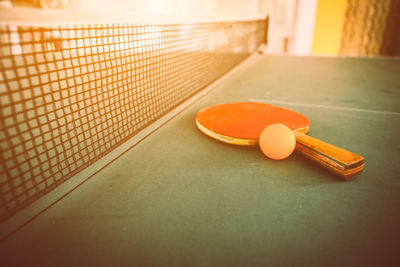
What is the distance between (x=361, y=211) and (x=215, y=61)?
10.2ft

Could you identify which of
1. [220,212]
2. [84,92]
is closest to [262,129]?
[220,212]

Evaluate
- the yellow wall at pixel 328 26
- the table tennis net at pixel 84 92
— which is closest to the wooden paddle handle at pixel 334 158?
the table tennis net at pixel 84 92

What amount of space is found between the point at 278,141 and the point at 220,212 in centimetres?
46

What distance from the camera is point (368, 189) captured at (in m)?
1.02

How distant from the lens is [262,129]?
4.56 feet

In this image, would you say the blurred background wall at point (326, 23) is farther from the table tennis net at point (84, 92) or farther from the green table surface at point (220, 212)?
the green table surface at point (220, 212)

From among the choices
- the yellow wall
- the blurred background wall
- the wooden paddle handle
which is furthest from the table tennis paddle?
the yellow wall

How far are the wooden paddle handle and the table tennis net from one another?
36.2 inches

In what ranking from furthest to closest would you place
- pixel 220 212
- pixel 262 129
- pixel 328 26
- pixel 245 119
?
1. pixel 328 26
2. pixel 245 119
3. pixel 262 129
4. pixel 220 212

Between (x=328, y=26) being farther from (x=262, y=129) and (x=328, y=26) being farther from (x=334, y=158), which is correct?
(x=334, y=158)

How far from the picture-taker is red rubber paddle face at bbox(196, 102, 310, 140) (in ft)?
4.53

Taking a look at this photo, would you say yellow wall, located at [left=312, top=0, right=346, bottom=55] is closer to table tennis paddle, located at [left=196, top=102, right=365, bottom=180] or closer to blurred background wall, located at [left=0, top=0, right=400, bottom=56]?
blurred background wall, located at [left=0, top=0, right=400, bottom=56]

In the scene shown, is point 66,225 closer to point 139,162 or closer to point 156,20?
point 139,162

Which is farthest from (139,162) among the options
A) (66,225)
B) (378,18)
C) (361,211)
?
(378,18)
